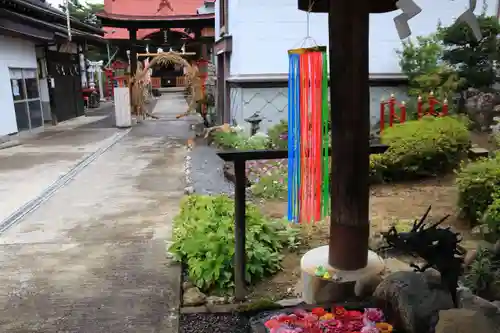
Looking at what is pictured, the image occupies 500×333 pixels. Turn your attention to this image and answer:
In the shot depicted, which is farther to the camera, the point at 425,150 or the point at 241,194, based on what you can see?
the point at 425,150

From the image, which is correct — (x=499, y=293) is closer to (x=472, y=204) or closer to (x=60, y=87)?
(x=472, y=204)

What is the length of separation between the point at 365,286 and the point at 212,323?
1271 millimetres

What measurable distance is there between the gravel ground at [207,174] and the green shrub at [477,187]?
3529 millimetres

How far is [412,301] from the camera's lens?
2885 mm

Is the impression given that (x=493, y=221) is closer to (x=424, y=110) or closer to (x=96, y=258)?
→ (x=96, y=258)

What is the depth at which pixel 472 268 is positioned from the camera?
143 inches

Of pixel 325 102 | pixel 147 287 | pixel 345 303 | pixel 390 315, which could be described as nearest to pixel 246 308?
pixel 345 303

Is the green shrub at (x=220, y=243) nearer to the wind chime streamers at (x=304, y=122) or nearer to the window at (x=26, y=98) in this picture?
the wind chime streamers at (x=304, y=122)

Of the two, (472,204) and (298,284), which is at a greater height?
(472,204)

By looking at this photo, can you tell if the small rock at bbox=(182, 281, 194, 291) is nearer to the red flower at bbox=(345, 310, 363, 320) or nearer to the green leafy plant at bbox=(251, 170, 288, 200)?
the red flower at bbox=(345, 310, 363, 320)

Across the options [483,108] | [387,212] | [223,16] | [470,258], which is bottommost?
[387,212]

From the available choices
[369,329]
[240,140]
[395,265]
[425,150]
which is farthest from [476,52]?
[369,329]

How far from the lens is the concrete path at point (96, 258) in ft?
12.6

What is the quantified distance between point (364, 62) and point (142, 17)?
863 inches
